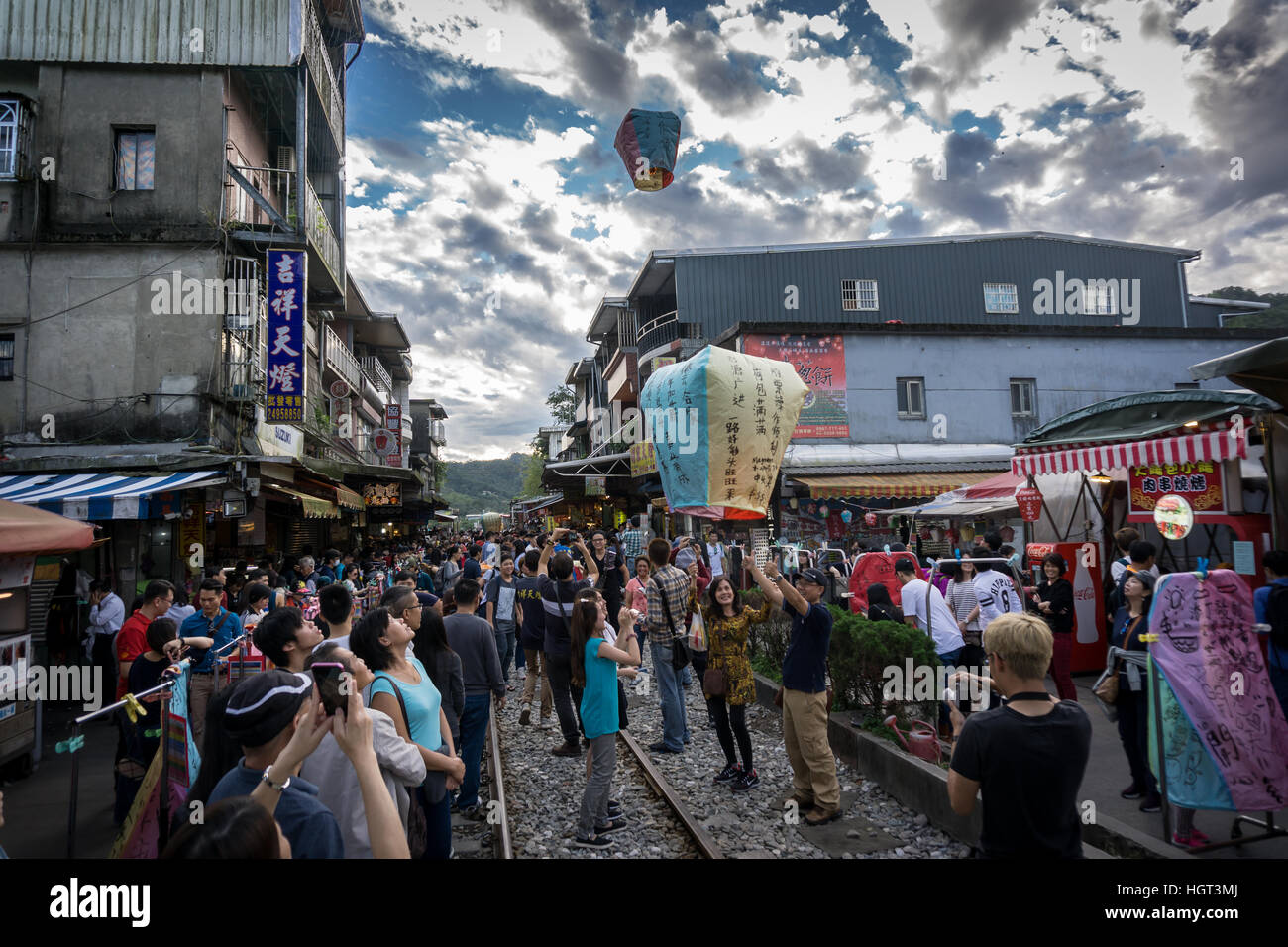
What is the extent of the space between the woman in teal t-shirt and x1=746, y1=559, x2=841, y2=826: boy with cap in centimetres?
126

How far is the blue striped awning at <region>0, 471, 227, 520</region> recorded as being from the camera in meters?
9.31

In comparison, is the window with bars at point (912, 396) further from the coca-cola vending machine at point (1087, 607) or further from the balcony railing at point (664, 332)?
the coca-cola vending machine at point (1087, 607)

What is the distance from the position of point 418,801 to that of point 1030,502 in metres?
11.1

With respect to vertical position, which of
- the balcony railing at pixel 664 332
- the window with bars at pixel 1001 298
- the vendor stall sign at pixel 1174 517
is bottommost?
the vendor stall sign at pixel 1174 517

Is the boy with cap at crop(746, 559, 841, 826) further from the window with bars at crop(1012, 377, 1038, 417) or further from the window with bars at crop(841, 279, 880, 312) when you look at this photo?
the window with bars at crop(841, 279, 880, 312)

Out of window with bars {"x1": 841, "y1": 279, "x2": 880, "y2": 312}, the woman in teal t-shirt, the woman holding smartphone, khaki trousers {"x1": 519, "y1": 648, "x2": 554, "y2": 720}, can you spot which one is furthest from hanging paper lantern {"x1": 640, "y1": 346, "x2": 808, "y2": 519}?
window with bars {"x1": 841, "y1": 279, "x2": 880, "y2": 312}

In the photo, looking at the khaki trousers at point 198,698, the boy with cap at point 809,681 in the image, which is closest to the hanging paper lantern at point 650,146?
the boy with cap at point 809,681

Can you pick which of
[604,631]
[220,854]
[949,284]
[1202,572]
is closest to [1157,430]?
[1202,572]

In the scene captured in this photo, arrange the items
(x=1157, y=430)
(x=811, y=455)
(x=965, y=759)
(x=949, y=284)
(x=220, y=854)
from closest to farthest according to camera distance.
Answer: (x=220, y=854) → (x=965, y=759) → (x=1157, y=430) → (x=811, y=455) → (x=949, y=284)

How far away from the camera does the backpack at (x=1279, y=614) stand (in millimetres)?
4723

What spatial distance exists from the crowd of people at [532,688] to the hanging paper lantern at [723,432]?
68 centimetres
